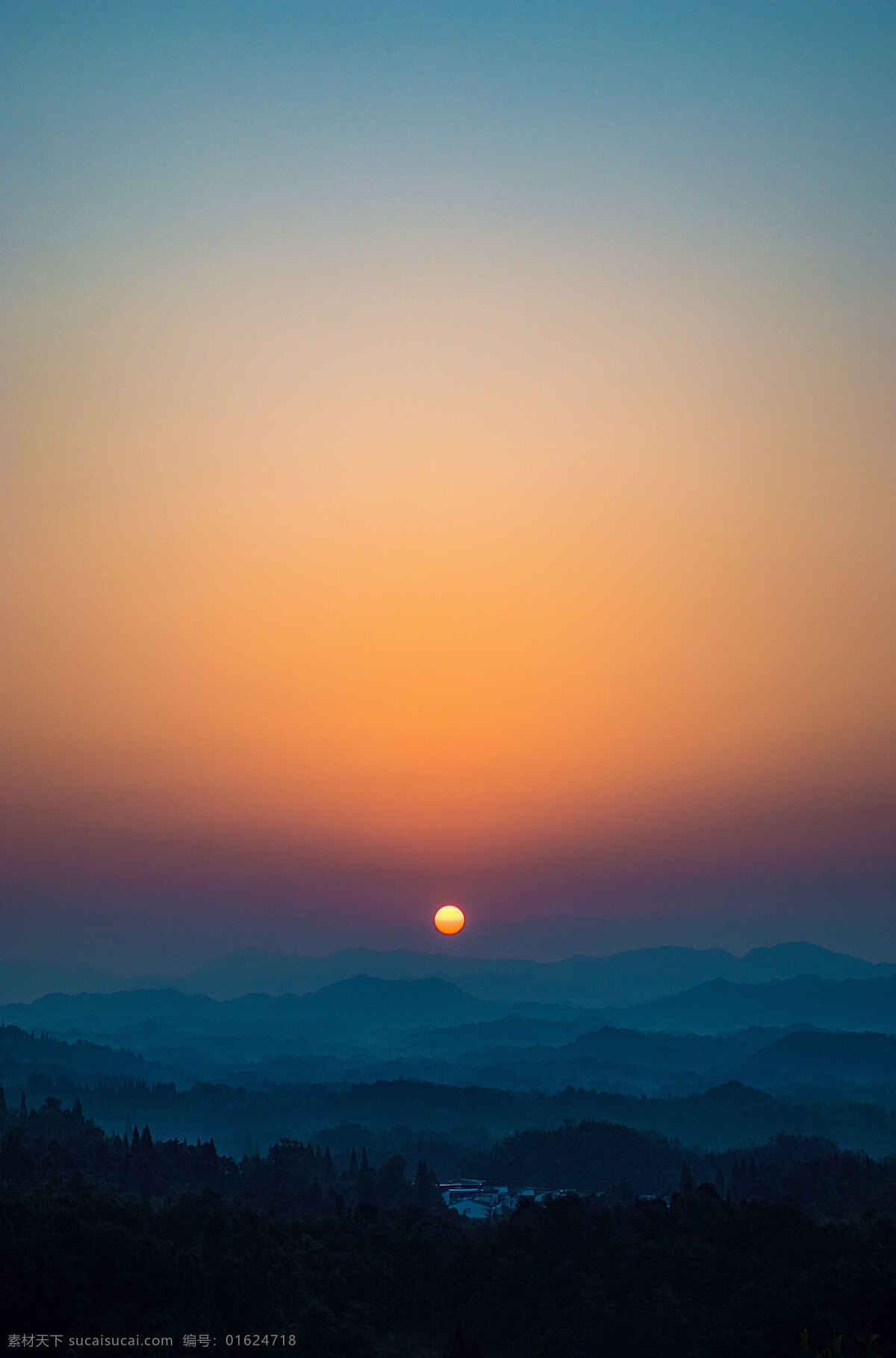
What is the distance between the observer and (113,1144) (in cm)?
11250

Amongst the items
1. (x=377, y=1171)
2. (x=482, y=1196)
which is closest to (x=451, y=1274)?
(x=377, y=1171)

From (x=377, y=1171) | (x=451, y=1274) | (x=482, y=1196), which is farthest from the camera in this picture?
(x=482, y=1196)

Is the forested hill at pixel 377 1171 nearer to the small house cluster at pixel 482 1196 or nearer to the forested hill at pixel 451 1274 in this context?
the small house cluster at pixel 482 1196

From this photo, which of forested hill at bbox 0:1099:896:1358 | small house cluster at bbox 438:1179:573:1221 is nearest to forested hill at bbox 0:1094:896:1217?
small house cluster at bbox 438:1179:573:1221

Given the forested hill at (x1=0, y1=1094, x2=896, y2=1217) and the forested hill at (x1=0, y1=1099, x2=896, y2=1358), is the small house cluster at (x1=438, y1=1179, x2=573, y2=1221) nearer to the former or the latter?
the forested hill at (x1=0, y1=1094, x2=896, y2=1217)

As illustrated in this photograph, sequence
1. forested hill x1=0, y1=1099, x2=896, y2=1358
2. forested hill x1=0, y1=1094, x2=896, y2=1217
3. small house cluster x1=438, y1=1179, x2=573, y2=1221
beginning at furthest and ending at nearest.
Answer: small house cluster x1=438, y1=1179, x2=573, y2=1221
forested hill x1=0, y1=1094, x2=896, y2=1217
forested hill x1=0, y1=1099, x2=896, y2=1358

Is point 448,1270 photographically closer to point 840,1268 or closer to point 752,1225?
point 752,1225

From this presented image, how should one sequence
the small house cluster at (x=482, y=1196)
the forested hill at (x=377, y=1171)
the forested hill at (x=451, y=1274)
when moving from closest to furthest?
the forested hill at (x=451, y=1274) < the forested hill at (x=377, y=1171) < the small house cluster at (x=482, y=1196)

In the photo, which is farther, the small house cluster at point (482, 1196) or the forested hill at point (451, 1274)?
the small house cluster at point (482, 1196)

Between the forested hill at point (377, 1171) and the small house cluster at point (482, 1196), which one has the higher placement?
the forested hill at point (377, 1171)

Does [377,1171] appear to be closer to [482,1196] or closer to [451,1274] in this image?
[482,1196]

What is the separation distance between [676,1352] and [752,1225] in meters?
15.9

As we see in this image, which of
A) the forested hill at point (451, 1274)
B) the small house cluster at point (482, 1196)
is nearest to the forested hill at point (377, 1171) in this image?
the small house cluster at point (482, 1196)

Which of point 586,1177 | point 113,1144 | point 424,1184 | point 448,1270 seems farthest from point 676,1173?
point 448,1270
